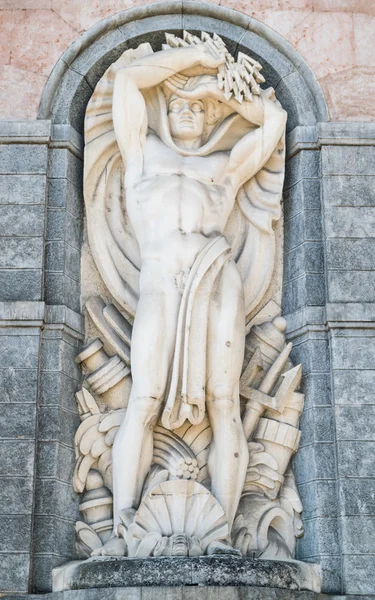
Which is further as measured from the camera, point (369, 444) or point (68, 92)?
point (68, 92)

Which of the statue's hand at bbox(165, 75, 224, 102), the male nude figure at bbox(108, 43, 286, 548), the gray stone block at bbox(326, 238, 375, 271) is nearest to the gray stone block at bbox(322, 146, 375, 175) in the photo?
the male nude figure at bbox(108, 43, 286, 548)

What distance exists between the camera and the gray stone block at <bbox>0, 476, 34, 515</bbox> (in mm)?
8898

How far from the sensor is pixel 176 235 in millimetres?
9586

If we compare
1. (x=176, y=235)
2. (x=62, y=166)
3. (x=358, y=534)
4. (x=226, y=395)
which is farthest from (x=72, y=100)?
(x=358, y=534)

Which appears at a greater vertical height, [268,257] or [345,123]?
[345,123]

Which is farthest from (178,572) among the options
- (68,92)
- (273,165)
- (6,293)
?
(68,92)

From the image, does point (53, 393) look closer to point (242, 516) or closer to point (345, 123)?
point (242, 516)

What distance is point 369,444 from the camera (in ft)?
30.4

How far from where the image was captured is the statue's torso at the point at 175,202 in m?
9.56

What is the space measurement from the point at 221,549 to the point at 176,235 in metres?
2.73

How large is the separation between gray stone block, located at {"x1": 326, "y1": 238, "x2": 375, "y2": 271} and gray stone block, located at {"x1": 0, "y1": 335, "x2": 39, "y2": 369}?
2.71 metres

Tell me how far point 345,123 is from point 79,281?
2880 millimetres

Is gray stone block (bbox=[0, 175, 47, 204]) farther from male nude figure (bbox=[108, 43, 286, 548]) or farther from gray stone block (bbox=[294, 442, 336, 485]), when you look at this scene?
gray stone block (bbox=[294, 442, 336, 485])

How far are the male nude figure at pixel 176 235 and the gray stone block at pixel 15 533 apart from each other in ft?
2.52
